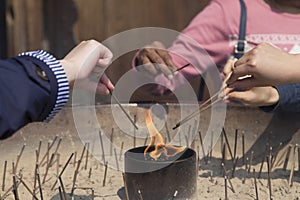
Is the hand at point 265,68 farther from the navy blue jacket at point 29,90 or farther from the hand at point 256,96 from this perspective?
the navy blue jacket at point 29,90

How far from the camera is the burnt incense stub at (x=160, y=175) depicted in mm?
1969

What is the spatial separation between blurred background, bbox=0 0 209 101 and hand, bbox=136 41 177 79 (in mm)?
1529

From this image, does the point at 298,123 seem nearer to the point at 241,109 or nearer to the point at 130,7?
the point at 241,109

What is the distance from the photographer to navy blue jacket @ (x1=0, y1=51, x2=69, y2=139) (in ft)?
4.71

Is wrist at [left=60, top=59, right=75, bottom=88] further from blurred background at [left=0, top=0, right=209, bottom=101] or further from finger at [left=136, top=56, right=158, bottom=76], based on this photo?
blurred background at [left=0, top=0, right=209, bottom=101]

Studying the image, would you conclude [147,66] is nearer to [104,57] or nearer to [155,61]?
[155,61]

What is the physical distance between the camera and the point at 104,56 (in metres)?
Answer: 1.85

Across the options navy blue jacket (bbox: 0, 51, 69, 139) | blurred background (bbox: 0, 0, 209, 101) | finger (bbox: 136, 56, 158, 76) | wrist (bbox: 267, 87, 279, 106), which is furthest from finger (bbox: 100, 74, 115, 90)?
blurred background (bbox: 0, 0, 209, 101)

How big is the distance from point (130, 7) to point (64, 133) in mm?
2051

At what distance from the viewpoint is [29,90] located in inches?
57.4

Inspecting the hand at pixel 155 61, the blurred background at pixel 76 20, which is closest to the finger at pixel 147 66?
the hand at pixel 155 61

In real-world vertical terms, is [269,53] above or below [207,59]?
above

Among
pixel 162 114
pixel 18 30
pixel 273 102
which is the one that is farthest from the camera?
pixel 18 30

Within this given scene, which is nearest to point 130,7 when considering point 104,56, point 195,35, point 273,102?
point 195,35
